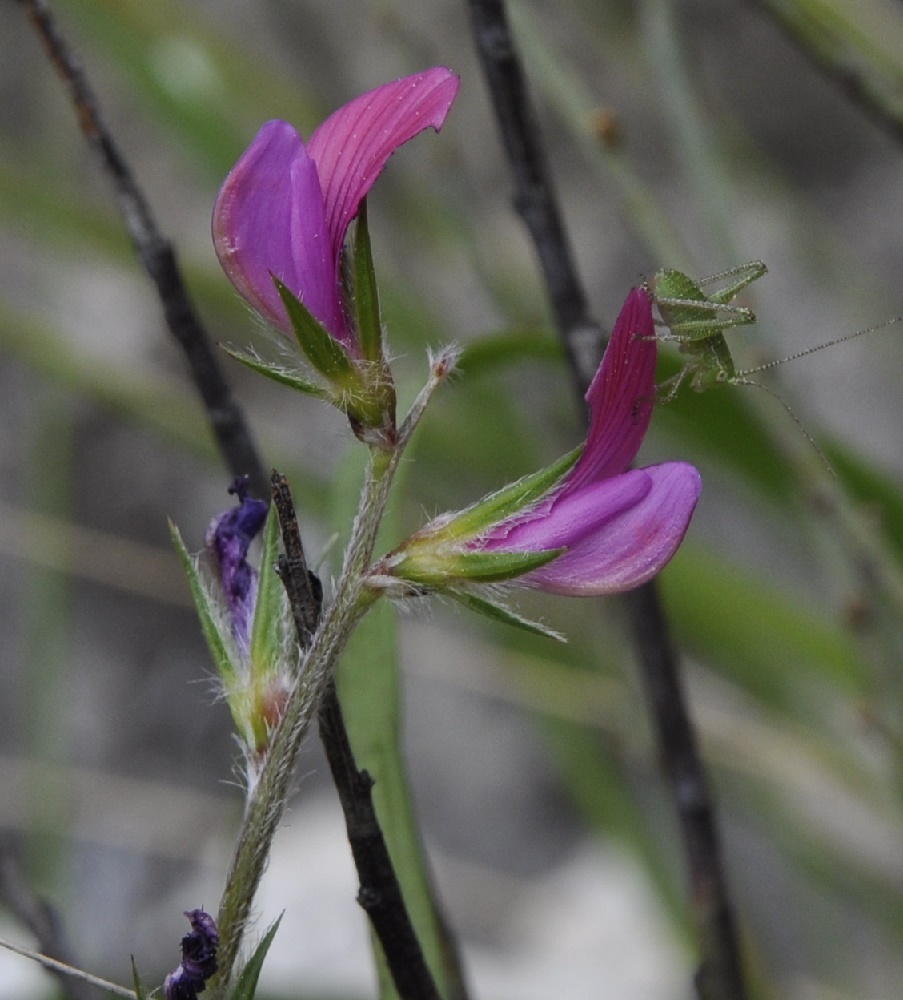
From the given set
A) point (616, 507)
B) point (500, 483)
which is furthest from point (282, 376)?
point (500, 483)

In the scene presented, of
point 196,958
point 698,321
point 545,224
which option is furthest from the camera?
point 545,224

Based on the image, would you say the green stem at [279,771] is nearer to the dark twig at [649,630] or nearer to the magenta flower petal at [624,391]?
the magenta flower petal at [624,391]

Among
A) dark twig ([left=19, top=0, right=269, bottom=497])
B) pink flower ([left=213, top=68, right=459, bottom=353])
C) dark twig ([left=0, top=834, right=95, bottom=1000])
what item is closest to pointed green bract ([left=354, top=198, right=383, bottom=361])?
pink flower ([left=213, top=68, right=459, bottom=353])

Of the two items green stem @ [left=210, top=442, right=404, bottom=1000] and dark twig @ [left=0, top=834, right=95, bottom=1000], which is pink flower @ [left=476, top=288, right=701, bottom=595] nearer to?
green stem @ [left=210, top=442, right=404, bottom=1000]

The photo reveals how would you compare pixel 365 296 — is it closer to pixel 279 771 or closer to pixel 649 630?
pixel 279 771

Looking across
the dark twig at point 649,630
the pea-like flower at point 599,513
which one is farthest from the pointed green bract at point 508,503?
the dark twig at point 649,630

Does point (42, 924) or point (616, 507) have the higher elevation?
point (616, 507)
